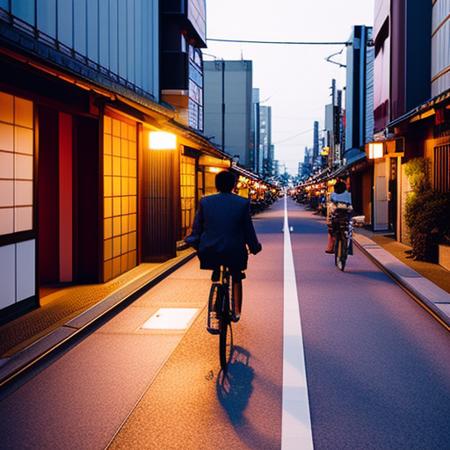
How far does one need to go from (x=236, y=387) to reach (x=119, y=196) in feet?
29.3

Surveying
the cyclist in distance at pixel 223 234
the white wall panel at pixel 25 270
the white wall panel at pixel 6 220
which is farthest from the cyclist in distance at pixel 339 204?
the cyclist in distance at pixel 223 234

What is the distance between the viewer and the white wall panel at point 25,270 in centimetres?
927

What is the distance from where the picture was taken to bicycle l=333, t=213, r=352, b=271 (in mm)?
14821

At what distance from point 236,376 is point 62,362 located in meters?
1.95

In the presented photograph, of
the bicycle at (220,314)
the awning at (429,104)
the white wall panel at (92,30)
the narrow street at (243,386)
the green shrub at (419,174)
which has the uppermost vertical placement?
the white wall panel at (92,30)

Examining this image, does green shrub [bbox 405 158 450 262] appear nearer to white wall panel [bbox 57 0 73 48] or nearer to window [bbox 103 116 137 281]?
window [bbox 103 116 137 281]

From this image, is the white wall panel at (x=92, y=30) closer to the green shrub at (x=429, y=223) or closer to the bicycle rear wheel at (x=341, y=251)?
the bicycle rear wheel at (x=341, y=251)

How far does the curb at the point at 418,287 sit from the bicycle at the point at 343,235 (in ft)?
3.25

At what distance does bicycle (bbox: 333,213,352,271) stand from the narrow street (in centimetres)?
454

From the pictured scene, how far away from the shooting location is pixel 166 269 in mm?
14703

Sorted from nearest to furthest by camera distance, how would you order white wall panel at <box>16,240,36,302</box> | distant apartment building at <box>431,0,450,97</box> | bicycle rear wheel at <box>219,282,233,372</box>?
bicycle rear wheel at <box>219,282,233,372</box> → white wall panel at <box>16,240,36,302</box> → distant apartment building at <box>431,0,450,97</box>

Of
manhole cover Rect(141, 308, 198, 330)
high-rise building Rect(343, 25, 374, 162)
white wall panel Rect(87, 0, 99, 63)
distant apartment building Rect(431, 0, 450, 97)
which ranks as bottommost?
manhole cover Rect(141, 308, 198, 330)

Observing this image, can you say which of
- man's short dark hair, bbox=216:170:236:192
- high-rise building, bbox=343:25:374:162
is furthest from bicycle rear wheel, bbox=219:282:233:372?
high-rise building, bbox=343:25:374:162

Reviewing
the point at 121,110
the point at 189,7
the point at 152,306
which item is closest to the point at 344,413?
the point at 152,306
